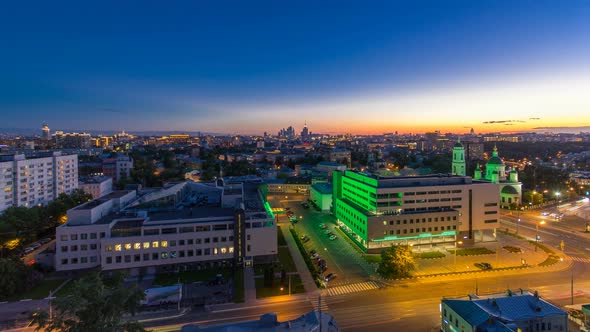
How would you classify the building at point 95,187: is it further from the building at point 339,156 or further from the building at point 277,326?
the building at point 339,156

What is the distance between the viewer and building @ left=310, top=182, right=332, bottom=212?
209 feet

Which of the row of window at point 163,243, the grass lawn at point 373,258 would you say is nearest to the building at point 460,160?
the grass lawn at point 373,258

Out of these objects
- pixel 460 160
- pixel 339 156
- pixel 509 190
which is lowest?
pixel 509 190

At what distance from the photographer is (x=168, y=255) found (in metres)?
34.8

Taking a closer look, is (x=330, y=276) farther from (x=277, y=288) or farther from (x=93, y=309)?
(x=93, y=309)

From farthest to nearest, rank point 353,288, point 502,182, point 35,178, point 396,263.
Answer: point 502,182 < point 35,178 < point 396,263 < point 353,288

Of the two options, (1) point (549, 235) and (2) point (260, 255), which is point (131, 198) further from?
(1) point (549, 235)

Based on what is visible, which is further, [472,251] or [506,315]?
[472,251]

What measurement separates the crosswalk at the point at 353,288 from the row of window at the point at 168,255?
39.8ft

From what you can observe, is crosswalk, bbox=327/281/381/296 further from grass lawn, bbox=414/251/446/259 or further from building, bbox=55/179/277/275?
grass lawn, bbox=414/251/446/259

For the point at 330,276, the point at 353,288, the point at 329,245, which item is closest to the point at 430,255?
the point at 329,245

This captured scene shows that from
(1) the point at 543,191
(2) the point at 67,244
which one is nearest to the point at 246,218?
(2) the point at 67,244

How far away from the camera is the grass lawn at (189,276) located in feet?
107

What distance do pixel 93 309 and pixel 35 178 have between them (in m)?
Result: 60.0
